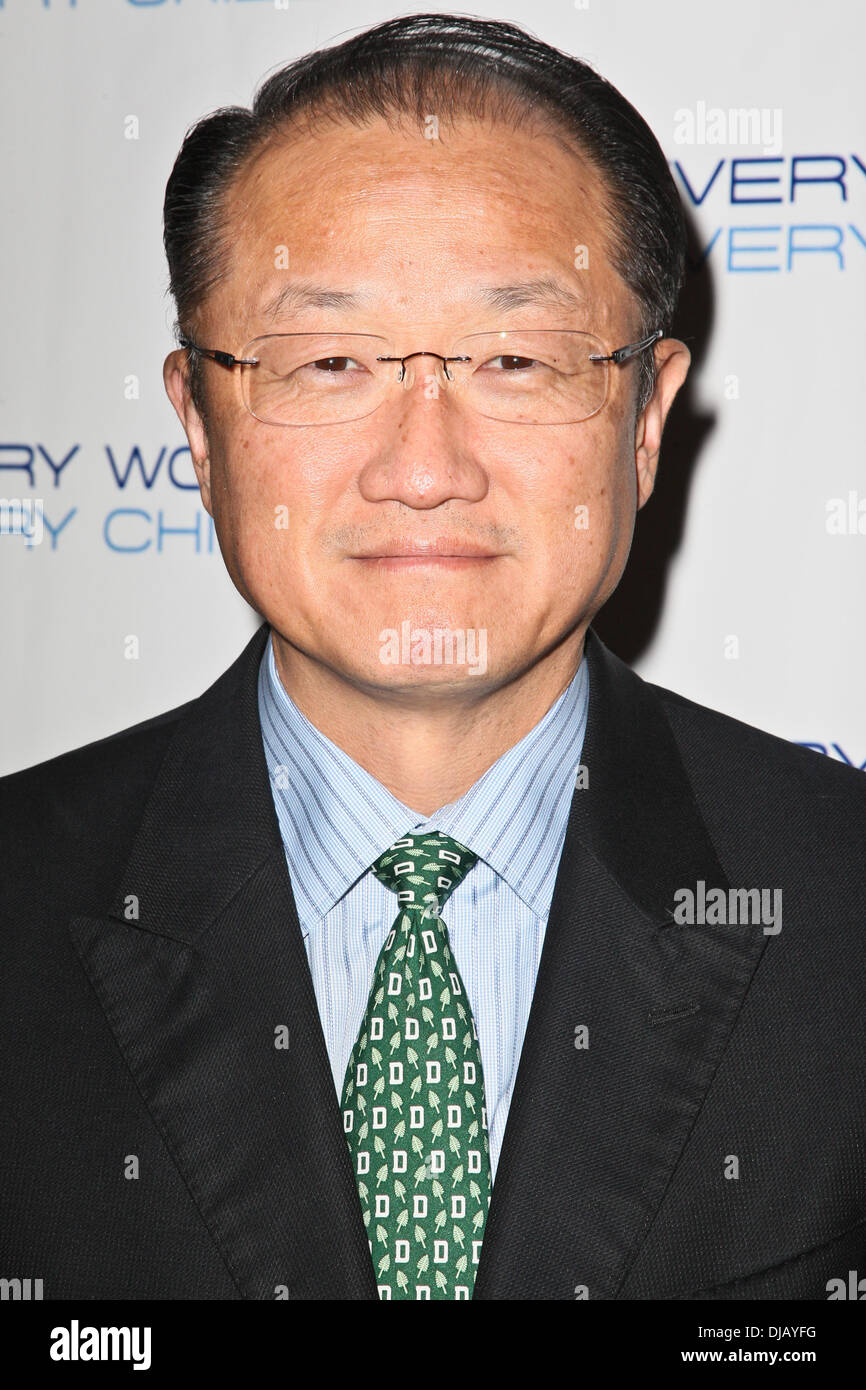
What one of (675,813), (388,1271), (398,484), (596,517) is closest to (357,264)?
(398,484)

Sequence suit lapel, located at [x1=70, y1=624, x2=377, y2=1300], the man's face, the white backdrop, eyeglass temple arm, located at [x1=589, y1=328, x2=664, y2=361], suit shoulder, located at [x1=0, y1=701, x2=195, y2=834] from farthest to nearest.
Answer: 1. the white backdrop
2. suit shoulder, located at [x1=0, y1=701, x2=195, y2=834]
3. eyeglass temple arm, located at [x1=589, y1=328, x2=664, y2=361]
4. the man's face
5. suit lapel, located at [x1=70, y1=624, x2=377, y2=1300]

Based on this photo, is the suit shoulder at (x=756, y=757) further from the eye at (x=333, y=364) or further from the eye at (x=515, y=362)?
the eye at (x=333, y=364)

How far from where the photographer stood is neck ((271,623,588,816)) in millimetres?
1565

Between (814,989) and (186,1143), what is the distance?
2.25 feet

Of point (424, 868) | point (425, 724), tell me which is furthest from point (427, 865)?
point (425, 724)

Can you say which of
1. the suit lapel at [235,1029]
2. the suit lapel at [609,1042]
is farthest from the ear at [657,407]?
the suit lapel at [235,1029]

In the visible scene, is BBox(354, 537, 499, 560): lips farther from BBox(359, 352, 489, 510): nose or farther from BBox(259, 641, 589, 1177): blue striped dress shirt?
BBox(259, 641, 589, 1177): blue striped dress shirt

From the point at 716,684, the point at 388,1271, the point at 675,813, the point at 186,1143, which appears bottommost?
the point at 388,1271

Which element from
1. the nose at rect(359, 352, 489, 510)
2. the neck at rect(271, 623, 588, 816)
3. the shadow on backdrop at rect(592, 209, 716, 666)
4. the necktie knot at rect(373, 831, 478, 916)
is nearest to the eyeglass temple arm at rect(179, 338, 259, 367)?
the nose at rect(359, 352, 489, 510)

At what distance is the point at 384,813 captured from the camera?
5.06 ft

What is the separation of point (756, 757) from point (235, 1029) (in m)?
0.74

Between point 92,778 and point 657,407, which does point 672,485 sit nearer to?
point 657,407

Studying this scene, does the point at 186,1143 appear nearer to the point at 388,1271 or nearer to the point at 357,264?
the point at 388,1271

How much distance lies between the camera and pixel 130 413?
240cm
